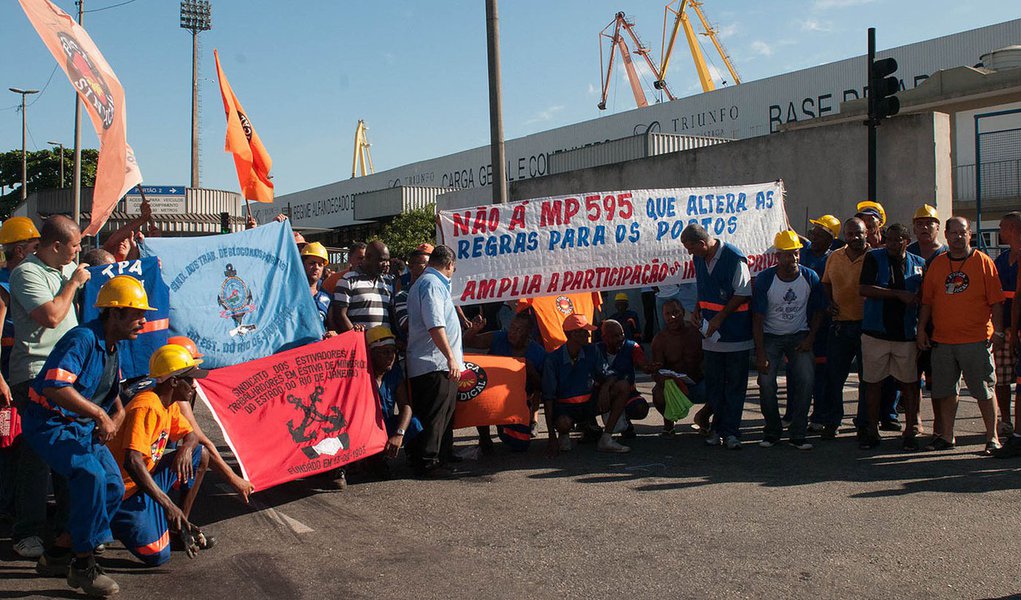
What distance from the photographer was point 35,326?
5230 millimetres

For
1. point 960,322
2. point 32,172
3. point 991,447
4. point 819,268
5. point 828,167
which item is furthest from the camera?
point 32,172

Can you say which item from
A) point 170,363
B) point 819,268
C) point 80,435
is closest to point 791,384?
point 819,268

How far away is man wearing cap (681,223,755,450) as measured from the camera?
741 centimetres

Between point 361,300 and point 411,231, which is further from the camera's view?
point 411,231

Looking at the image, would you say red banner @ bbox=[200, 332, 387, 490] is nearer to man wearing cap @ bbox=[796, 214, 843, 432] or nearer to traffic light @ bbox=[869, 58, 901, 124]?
man wearing cap @ bbox=[796, 214, 843, 432]

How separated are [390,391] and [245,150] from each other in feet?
14.0

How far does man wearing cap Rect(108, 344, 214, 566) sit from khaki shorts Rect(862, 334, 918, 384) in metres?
5.17

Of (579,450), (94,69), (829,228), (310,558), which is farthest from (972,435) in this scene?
(94,69)

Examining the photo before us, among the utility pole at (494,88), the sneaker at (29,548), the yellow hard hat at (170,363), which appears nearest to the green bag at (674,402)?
the yellow hard hat at (170,363)

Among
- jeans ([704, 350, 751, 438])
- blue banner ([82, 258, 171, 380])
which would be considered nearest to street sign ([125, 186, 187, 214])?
blue banner ([82, 258, 171, 380])

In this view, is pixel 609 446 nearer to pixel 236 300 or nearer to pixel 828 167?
pixel 236 300

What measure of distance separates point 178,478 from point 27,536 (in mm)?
921

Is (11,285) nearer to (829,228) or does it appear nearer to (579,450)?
(579,450)

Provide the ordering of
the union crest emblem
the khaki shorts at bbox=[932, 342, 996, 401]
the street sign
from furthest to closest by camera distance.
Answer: the street sign → the khaki shorts at bbox=[932, 342, 996, 401] → the union crest emblem
